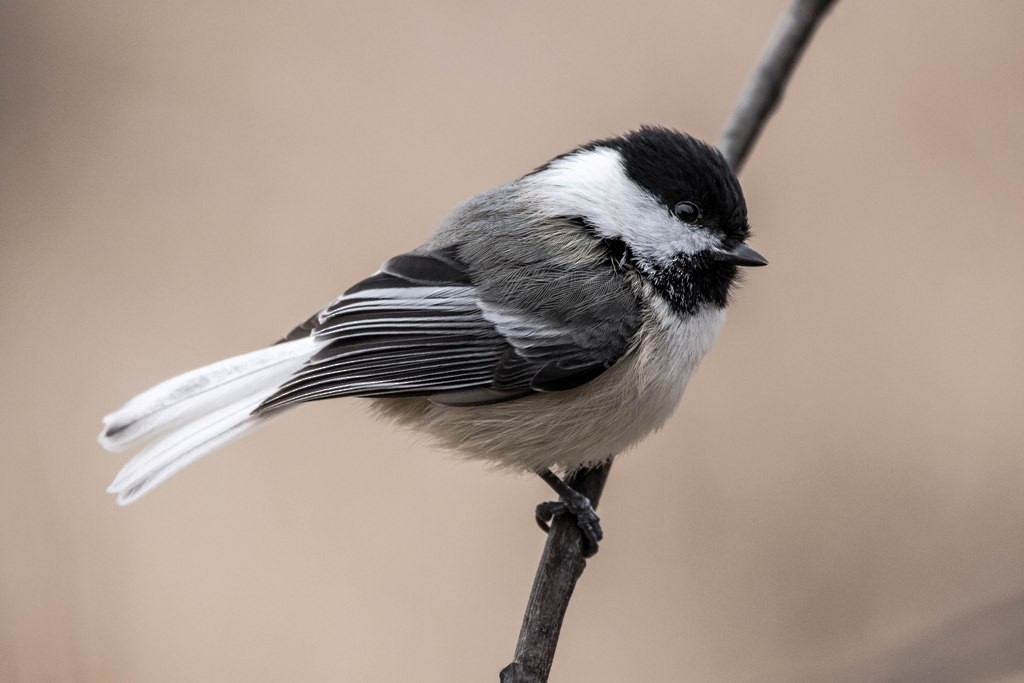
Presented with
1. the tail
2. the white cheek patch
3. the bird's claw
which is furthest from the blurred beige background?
the white cheek patch

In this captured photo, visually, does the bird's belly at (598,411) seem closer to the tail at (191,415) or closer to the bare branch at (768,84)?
the tail at (191,415)

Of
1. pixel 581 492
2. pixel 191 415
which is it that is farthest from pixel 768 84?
pixel 191 415

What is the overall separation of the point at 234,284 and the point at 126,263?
1.27 ft

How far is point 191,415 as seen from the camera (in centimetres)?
179

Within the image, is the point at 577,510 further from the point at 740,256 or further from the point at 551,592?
the point at 740,256

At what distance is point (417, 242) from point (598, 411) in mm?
1554

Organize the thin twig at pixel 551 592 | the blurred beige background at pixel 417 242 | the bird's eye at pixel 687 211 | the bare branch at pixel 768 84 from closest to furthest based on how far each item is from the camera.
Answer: the thin twig at pixel 551 592 < the bird's eye at pixel 687 211 < the bare branch at pixel 768 84 < the blurred beige background at pixel 417 242

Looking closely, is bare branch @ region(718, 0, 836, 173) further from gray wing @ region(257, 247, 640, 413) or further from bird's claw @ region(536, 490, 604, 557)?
bird's claw @ region(536, 490, 604, 557)

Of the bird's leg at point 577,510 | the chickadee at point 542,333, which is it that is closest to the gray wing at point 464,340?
the chickadee at point 542,333

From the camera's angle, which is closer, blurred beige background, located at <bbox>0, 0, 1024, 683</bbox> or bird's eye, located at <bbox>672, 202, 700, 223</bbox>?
bird's eye, located at <bbox>672, 202, 700, 223</bbox>

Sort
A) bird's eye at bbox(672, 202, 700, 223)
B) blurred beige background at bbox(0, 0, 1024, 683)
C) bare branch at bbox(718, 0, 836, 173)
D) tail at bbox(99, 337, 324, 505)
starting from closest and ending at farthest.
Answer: tail at bbox(99, 337, 324, 505), bird's eye at bbox(672, 202, 700, 223), bare branch at bbox(718, 0, 836, 173), blurred beige background at bbox(0, 0, 1024, 683)

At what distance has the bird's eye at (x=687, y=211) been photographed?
1.80 metres

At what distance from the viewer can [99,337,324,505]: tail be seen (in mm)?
1700

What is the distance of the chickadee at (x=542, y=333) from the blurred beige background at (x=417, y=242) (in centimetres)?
75
